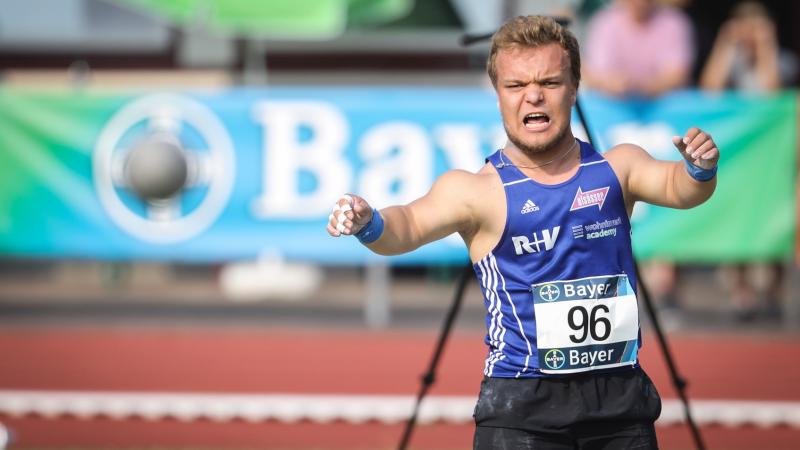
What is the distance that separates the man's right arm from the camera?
3812 millimetres

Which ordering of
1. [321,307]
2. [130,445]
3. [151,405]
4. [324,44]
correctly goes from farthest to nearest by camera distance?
[324,44]
[321,307]
[151,405]
[130,445]

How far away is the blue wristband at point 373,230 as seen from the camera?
12.2 ft

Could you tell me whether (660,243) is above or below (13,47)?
below

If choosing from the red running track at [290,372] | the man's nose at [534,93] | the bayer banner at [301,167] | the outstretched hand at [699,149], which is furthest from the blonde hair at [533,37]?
the bayer banner at [301,167]

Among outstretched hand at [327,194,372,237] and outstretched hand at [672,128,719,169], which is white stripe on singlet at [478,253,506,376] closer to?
outstretched hand at [327,194,372,237]

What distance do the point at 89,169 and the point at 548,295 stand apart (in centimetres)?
705

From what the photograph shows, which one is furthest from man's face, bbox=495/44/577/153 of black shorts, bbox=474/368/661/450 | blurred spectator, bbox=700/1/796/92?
blurred spectator, bbox=700/1/796/92

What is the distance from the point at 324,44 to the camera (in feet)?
48.1

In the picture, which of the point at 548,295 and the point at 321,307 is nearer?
the point at 548,295

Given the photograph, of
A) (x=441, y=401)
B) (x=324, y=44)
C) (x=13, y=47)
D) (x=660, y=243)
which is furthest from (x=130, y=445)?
(x=13, y=47)

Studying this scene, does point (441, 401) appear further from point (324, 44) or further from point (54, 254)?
point (324, 44)

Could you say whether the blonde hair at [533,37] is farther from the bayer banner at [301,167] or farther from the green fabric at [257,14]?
the green fabric at [257,14]

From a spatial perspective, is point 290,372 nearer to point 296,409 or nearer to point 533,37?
point 296,409

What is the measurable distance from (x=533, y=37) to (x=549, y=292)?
805 mm
